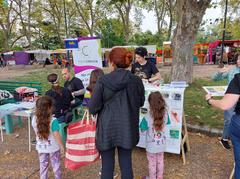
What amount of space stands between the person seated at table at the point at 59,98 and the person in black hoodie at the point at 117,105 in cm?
180

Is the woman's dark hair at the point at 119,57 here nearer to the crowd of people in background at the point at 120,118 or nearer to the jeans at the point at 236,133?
the crowd of people in background at the point at 120,118

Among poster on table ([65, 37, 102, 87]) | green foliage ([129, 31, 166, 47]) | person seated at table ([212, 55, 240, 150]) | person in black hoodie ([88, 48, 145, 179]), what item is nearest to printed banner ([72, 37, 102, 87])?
poster on table ([65, 37, 102, 87])

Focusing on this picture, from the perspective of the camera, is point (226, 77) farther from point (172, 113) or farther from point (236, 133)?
point (236, 133)

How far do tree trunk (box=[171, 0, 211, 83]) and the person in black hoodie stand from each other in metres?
5.04

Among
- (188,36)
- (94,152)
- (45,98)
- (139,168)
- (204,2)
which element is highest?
(204,2)

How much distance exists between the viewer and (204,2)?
6.42m

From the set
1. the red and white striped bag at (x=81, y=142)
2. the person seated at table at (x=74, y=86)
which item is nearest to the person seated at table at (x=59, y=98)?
the person seated at table at (x=74, y=86)

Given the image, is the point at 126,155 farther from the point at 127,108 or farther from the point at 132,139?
the point at 127,108

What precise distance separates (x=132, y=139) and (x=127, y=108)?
331mm

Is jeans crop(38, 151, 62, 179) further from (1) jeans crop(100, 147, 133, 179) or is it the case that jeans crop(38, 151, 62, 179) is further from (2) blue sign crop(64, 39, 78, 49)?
(2) blue sign crop(64, 39, 78, 49)

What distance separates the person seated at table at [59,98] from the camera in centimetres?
377

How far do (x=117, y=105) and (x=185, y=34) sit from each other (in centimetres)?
533

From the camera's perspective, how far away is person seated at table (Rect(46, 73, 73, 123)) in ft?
12.4

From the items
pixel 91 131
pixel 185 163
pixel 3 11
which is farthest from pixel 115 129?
pixel 3 11
